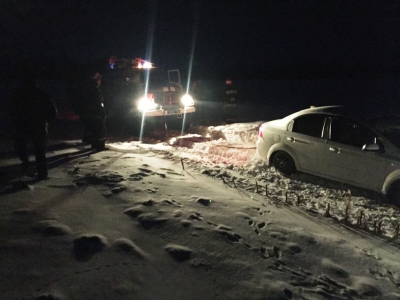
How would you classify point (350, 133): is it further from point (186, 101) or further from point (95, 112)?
point (186, 101)

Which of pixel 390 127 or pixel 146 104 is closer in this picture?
pixel 390 127

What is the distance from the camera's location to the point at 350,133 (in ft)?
19.2

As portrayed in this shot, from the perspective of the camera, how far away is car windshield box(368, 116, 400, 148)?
5.47 meters

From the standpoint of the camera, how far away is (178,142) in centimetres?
989

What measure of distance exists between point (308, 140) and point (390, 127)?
4.42 feet

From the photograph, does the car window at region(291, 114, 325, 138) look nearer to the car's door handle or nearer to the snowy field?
the car's door handle

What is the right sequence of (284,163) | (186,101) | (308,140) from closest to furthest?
(308,140)
(284,163)
(186,101)

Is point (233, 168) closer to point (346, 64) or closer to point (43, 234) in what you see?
point (43, 234)

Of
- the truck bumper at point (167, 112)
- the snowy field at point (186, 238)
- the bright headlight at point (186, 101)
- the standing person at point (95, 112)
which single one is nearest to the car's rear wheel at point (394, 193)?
the snowy field at point (186, 238)

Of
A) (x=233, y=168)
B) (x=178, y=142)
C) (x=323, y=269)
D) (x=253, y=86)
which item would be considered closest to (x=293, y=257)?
(x=323, y=269)

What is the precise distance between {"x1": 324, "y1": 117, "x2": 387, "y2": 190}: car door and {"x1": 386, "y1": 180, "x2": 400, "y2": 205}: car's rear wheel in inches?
6.5

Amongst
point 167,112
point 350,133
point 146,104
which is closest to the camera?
point 350,133

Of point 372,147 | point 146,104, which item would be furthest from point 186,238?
point 146,104

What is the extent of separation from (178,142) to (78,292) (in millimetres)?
7318
